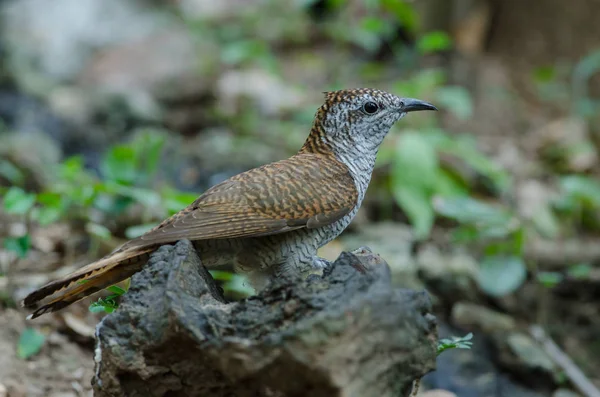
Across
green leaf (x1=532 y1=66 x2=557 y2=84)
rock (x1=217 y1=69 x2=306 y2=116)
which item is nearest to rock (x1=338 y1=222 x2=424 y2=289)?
rock (x1=217 y1=69 x2=306 y2=116)

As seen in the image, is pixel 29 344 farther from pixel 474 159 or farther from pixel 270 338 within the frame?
pixel 474 159

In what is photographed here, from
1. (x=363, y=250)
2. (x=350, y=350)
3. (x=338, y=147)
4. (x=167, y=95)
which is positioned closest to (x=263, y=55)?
(x=167, y=95)

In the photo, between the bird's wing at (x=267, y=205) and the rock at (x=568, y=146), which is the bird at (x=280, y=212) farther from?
the rock at (x=568, y=146)

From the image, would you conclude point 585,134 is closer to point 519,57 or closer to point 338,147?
point 519,57

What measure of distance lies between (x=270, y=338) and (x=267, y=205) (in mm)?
1234

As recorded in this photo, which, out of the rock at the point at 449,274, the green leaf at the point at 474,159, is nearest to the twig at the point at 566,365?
the rock at the point at 449,274

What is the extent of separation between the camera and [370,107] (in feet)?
14.0

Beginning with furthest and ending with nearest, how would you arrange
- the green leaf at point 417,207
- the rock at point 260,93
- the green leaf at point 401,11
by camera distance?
the rock at point 260,93 → the green leaf at point 401,11 → the green leaf at point 417,207

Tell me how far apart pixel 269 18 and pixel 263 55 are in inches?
115

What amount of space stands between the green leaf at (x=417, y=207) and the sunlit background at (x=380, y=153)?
3cm

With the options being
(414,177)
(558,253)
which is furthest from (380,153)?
(558,253)

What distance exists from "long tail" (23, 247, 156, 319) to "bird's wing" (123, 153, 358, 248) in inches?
3.5

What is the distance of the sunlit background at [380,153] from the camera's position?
548cm

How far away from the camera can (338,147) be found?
429cm
